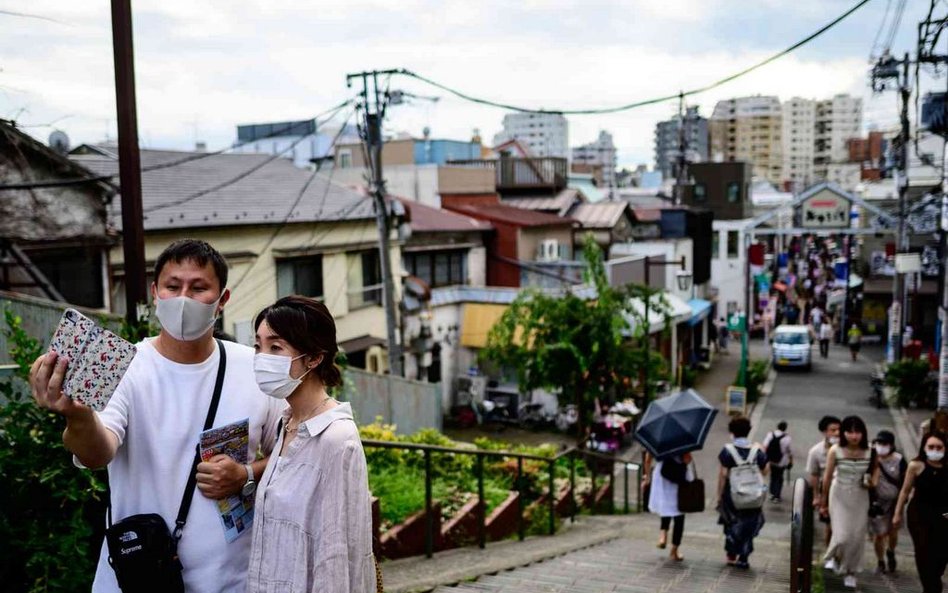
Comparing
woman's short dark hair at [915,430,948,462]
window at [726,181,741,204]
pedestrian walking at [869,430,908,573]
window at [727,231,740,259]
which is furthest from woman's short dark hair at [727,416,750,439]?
window at [726,181,741,204]

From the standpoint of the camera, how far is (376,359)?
70.6ft

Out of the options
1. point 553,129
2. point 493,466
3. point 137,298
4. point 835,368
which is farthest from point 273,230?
point 553,129

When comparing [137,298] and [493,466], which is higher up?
[137,298]

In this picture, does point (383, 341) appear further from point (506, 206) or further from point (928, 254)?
point (928, 254)

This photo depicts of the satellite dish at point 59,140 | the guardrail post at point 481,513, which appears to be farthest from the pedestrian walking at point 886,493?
the satellite dish at point 59,140

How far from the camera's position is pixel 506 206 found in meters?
30.6

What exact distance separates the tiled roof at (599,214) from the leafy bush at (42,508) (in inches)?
1077

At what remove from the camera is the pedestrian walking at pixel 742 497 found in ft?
25.3

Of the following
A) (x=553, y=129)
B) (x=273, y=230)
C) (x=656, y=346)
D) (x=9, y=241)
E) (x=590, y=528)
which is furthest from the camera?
(x=553, y=129)

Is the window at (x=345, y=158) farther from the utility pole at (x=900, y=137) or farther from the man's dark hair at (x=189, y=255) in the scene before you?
the man's dark hair at (x=189, y=255)

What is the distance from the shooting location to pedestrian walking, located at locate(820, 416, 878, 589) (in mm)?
7523

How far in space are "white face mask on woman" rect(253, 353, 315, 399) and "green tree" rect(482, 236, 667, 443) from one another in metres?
13.5

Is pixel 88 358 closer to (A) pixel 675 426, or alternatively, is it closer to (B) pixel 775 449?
(A) pixel 675 426

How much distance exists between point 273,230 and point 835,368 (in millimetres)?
22574
